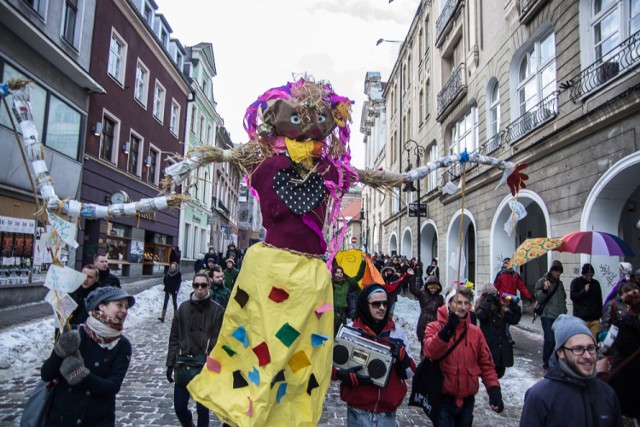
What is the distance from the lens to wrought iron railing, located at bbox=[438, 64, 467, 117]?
17750 millimetres

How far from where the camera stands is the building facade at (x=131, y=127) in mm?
16188

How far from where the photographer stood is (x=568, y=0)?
10352 mm

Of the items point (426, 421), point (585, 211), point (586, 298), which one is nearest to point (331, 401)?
point (426, 421)

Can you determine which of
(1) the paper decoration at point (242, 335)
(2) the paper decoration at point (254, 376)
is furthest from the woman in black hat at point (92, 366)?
(2) the paper decoration at point (254, 376)

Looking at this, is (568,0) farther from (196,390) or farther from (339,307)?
(196,390)

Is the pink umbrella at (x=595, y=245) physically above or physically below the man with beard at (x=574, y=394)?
above

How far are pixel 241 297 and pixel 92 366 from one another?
3.41 ft

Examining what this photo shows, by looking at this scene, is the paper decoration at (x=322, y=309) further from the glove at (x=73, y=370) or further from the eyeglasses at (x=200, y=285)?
the eyeglasses at (x=200, y=285)

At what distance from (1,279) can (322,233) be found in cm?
1096

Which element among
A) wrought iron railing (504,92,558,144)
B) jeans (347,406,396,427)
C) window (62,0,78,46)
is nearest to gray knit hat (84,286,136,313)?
jeans (347,406,396,427)

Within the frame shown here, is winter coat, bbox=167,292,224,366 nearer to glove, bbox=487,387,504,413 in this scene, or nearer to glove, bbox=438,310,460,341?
glove, bbox=438,310,460,341

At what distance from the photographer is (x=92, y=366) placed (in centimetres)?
289

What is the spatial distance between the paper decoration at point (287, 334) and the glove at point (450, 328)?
46.8 inches

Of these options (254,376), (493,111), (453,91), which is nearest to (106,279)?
(254,376)
